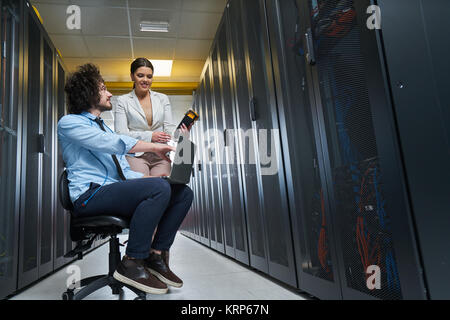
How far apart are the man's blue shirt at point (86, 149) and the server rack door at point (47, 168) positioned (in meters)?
1.20

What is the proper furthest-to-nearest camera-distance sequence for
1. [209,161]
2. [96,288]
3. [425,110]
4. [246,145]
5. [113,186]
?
1. [209,161]
2. [246,145]
3. [96,288]
4. [113,186]
5. [425,110]

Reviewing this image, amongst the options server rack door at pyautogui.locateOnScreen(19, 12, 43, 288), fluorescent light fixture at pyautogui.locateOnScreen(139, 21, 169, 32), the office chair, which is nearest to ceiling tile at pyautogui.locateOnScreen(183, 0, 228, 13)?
fluorescent light fixture at pyautogui.locateOnScreen(139, 21, 169, 32)

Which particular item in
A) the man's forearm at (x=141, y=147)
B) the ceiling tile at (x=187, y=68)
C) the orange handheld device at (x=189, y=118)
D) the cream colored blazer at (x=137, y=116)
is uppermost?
the ceiling tile at (x=187, y=68)

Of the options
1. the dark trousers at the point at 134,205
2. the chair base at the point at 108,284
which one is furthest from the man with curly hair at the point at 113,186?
the chair base at the point at 108,284

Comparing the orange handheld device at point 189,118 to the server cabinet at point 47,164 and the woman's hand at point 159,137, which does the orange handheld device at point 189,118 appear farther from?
the server cabinet at point 47,164

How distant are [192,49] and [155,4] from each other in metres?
1.20

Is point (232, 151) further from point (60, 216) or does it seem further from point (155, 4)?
point (155, 4)

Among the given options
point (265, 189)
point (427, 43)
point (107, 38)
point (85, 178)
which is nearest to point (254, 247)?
point (265, 189)

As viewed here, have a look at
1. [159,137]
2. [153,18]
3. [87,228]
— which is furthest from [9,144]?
[153,18]

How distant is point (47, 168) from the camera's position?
2.87 meters

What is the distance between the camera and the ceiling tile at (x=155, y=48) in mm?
4777

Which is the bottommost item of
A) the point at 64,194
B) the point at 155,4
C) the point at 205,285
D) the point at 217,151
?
the point at 205,285
